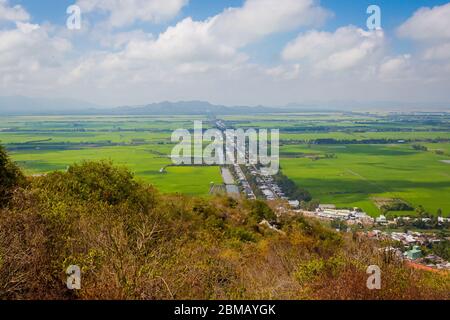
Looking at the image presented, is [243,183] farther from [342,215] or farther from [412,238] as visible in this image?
[412,238]

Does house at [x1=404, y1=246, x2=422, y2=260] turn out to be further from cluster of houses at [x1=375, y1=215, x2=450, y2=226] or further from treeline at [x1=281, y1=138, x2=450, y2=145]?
treeline at [x1=281, y1=138, x2=450, y2=145]

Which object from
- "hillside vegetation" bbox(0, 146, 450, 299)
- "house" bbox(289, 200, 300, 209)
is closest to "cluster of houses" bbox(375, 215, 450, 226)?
"house" bbox(289, 200, 300, 209)

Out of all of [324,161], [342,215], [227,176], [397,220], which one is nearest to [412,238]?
[397,220]

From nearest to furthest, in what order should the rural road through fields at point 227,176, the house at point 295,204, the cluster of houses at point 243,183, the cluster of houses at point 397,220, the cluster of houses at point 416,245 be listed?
the cluster of houses at point 416,245 < the cluster of houses at point 397,220 < the house at point 295,204 < the cluster of houses at point 243,183 < the rural road through fields at point 227,176

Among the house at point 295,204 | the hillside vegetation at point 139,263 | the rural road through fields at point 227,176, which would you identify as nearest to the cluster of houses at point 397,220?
the house at point 295,204

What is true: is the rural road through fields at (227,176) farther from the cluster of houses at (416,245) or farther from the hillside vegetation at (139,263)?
the hillside vegetation at (139,263)

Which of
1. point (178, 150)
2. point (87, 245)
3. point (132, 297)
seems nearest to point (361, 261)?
point (132, 297)

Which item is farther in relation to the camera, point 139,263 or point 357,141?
point 357,141

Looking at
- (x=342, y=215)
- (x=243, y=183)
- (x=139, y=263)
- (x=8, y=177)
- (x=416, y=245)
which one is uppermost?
(x=8, y=177)

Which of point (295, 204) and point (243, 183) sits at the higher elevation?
point (243, 183)

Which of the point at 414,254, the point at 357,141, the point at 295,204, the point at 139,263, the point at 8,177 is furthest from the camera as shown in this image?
the point at 357,141
